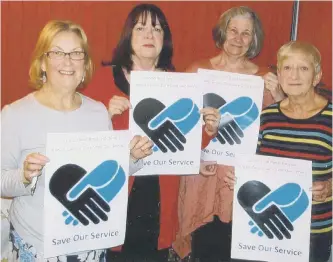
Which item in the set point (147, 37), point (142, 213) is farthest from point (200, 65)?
point (142, 213)

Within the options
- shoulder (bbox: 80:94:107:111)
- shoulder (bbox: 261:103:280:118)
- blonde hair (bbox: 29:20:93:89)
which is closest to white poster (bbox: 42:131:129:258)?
shoulder (bbox: 80:94:107:111)

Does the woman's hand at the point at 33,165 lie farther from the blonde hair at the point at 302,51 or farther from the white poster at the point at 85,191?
the blonde hair at the point at 302,51

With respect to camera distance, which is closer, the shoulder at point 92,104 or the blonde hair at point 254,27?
the shoulder at point 92,104

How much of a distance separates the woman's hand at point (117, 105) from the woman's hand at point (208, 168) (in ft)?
1.33

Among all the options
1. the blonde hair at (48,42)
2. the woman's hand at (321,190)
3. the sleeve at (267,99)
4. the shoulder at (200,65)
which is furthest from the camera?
the shoulder at (200,65)

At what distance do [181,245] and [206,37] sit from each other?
954 mm

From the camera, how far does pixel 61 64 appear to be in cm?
121

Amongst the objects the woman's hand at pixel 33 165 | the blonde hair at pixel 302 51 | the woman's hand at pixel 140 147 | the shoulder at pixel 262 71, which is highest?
the blonde hair at pixel 302 51

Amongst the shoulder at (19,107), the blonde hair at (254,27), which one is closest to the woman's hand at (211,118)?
the blonde hair at (254,27)

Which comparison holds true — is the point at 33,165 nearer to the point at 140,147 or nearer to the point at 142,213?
the point at 140,147

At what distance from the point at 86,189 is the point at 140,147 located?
212mm

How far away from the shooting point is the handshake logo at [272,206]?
4.42 feet

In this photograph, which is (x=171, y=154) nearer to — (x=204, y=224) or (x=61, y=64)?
(x=204, y=224)

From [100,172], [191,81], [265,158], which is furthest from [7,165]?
[265,158]
